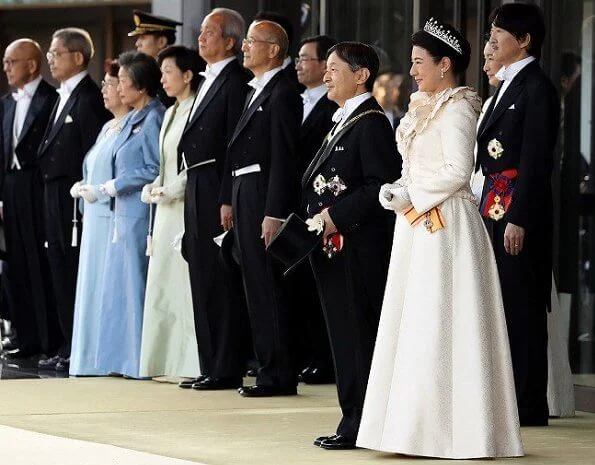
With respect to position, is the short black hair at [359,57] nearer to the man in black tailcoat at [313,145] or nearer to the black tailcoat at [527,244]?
the black tailcoat at [527,244]

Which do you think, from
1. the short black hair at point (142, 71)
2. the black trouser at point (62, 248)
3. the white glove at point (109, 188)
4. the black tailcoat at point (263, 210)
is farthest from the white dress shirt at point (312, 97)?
the black trouser at point (62, 248)

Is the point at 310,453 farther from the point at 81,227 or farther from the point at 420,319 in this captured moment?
the point at 81,227

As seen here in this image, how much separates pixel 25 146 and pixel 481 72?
3.18 meters

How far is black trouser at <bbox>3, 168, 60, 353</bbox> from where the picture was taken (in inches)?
441

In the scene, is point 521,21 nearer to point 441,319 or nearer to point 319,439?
point 441,319

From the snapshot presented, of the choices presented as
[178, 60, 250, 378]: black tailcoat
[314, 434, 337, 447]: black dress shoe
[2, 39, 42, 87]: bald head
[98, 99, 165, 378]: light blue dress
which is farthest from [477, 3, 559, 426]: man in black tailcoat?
[2, 39, 42, 87]: bald head

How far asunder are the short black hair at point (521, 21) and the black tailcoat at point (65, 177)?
363 centimetres

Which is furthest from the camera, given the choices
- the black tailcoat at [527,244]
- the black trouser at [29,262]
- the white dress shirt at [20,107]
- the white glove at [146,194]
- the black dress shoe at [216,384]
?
the white dress shirt at [20,107]

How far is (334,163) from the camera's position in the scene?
279 inches

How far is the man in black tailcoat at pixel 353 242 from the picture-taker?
693 cm

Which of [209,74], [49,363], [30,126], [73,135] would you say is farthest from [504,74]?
[30,126]

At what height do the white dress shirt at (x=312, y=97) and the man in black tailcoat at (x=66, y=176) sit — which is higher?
the white dress shirt at (x=312, y=97)

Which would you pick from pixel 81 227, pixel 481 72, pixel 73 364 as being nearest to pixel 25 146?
pixel 81 227

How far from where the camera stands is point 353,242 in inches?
275
